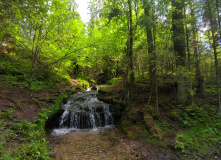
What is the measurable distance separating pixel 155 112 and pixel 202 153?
9.00 feet

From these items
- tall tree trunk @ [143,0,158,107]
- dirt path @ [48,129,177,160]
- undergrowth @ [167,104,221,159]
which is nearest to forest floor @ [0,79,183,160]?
dirt path @ [48,129,177,160]

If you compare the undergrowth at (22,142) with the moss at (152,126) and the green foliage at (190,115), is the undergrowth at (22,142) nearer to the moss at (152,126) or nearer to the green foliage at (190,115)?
the moss at (152,126)

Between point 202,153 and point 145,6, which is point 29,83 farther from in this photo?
point 202,153

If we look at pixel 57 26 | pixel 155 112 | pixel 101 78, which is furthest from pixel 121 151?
pixel 101 78

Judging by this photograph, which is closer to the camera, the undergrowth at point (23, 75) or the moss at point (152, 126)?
the moss at point (152, 126)

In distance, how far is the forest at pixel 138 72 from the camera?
4.80m

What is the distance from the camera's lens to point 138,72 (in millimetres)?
7672

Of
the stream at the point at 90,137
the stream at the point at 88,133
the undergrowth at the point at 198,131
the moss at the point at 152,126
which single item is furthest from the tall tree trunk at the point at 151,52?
the stream at the point at 88,133

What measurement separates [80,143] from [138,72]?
5.32 m

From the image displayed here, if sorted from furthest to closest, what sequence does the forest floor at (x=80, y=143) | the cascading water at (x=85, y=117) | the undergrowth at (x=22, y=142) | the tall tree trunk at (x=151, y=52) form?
the cascading water at (x=85, y=117)
the tall tree trunk at (x=151, y=52)
the forest floor at (x=80, y=143)
the undergrowth at (x=22, y=142)

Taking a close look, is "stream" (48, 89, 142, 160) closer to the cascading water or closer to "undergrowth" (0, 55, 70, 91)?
the cascading water

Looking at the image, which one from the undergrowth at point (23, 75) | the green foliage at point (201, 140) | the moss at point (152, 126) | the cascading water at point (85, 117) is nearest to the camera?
the green foliage at point (201, 140)

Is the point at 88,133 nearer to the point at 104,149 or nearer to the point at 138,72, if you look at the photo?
the point at 104,149

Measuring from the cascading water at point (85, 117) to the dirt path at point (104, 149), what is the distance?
1.86 meters
